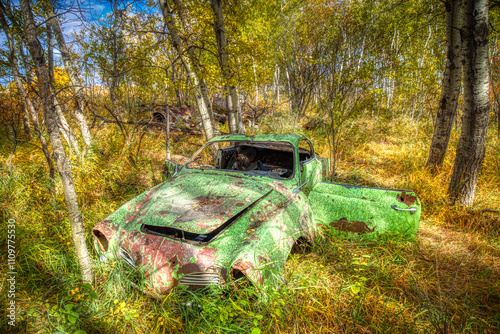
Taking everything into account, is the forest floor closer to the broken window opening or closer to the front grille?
the front grille

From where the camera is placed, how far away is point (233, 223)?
2.06 meters

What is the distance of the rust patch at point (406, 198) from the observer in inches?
88.0

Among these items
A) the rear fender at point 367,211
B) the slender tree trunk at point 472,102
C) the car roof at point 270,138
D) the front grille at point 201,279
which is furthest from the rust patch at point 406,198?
the front grille at point 201,279

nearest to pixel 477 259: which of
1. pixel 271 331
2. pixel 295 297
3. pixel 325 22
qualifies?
pixel 295 297

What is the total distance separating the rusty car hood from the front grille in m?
0.34

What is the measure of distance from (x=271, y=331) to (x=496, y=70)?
10.6 meters

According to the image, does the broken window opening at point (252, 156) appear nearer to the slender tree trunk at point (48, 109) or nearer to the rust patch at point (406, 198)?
the rust patch at point (406, 198)

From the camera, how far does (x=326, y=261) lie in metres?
2.39

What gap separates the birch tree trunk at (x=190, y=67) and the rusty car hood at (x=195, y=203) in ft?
8.33

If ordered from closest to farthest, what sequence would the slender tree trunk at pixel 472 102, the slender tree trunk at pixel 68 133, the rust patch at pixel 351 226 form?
the rust patch at pixel 351 226
the slender tree trunk at pixel 472 102
the slender tree trunk at pixel 68 133

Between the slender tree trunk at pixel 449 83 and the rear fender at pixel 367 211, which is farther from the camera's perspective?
the slender tree trunk at pixel 449 83

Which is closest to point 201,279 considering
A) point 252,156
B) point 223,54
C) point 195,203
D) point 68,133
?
point 195,203

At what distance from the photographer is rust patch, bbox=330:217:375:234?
92.1 inches

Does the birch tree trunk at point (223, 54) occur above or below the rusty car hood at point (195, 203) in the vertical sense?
above
